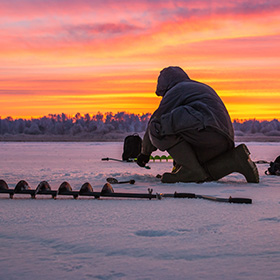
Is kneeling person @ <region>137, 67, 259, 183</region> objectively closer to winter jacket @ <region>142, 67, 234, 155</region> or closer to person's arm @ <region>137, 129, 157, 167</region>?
winter jacket @ <region>142, 67, 234, 155</region>

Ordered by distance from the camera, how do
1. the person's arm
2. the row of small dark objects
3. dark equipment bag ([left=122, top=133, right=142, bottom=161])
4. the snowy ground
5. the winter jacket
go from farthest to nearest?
1. dark equipment bag ([left=122, top=133, right=142, bottom=161])
2. the person's arm
3. the winter jacket
4. the row of small dark objects
5. the snowy ground

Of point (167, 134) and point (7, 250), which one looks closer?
point (7, 250)

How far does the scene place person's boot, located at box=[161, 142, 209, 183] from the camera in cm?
637

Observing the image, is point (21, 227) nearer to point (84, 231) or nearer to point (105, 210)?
point (84, 231)

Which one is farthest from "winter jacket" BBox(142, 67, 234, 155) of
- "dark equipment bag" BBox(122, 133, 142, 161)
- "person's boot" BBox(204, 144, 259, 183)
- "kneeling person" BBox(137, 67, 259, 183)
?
"dark equipment bag" BBox(122, 133, 142, 161)

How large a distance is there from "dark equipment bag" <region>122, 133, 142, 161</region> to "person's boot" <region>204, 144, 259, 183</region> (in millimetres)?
4608

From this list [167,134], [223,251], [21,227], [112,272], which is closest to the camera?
[112,272]

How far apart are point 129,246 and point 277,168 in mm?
5661

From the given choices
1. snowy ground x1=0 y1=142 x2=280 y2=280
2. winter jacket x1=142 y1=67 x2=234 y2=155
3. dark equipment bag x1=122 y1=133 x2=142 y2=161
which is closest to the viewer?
snowy ground x1=0 y1=142 x2=280 y2=280

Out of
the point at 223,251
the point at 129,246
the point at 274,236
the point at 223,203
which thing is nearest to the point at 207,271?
the point at 223,251

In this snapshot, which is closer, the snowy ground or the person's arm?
the snowy ground

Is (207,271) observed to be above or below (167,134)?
below

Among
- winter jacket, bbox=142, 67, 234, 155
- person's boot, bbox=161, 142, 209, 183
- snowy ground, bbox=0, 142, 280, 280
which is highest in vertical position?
winter jacket, bbox=142, 67, 234, 155

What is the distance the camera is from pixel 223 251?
2771mm
